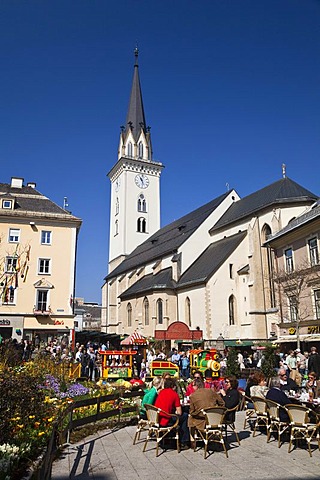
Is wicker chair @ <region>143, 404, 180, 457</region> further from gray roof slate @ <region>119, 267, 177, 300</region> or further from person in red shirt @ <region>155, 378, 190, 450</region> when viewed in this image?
gray roof slate @ <region>119, 267, 177, 300</region>

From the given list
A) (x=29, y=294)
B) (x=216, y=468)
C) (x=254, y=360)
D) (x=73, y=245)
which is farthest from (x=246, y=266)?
(x=216, y=468)

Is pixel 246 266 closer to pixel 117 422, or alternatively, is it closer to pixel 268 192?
pixel 268 192

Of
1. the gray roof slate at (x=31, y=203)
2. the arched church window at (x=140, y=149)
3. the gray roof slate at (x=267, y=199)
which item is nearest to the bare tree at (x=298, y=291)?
the gray roof slate at (x=267, y=199)

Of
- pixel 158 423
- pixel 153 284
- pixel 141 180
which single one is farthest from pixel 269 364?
pixel 141 180

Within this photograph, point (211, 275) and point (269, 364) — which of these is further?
point (211, 275)

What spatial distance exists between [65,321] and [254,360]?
14.8 meters

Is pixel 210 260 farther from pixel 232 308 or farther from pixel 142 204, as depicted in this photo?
pixel 142 204

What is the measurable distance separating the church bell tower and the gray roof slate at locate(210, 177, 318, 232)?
22.1 m

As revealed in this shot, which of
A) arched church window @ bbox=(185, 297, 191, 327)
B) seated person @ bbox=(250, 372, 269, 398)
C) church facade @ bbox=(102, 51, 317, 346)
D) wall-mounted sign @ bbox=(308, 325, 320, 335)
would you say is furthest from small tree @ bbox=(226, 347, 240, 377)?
arched church window @ bbox=(185, 297, 191, 327)

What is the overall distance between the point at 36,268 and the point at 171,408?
26.3 metres

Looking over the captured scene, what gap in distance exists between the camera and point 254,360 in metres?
26.2

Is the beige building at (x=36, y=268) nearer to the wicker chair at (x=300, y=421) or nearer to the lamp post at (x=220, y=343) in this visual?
the lamp post at (x=220, y=343)

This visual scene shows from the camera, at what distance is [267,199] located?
3725 centimetres

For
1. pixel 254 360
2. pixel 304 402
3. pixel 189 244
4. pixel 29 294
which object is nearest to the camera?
pixel 304 402
